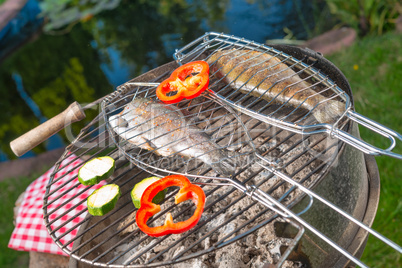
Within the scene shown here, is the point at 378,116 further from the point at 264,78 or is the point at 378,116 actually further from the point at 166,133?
the point at 166,133

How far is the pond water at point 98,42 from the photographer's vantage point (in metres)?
6.28

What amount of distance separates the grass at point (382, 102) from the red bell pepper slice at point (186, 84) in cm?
212

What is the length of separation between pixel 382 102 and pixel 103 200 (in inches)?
135

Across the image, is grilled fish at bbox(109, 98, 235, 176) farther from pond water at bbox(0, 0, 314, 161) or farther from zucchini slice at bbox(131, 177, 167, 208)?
pond water at bbox(0, 0, 314, 161)

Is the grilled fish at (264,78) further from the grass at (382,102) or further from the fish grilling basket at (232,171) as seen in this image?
the grass at (382,102)

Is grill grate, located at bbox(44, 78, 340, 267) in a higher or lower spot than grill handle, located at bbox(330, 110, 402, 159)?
lower

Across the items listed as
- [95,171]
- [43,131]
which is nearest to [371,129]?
[95,171]

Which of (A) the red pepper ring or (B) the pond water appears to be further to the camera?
(B) the pond water

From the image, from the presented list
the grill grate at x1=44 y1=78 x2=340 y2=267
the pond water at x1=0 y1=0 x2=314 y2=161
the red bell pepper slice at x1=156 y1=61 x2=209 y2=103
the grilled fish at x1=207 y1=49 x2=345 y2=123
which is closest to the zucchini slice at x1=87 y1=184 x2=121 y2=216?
the grill grate at x1=44 y1=78 x2=340 y2=267

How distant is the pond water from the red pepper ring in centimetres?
386

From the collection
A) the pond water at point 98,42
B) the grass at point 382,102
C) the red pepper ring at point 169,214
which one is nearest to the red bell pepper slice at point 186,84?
the red pepper ring at point 169,214

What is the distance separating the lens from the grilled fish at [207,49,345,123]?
240 cm

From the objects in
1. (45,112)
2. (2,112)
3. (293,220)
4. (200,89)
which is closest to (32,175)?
(45,112)

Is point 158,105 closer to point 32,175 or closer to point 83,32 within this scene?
point 32,175
